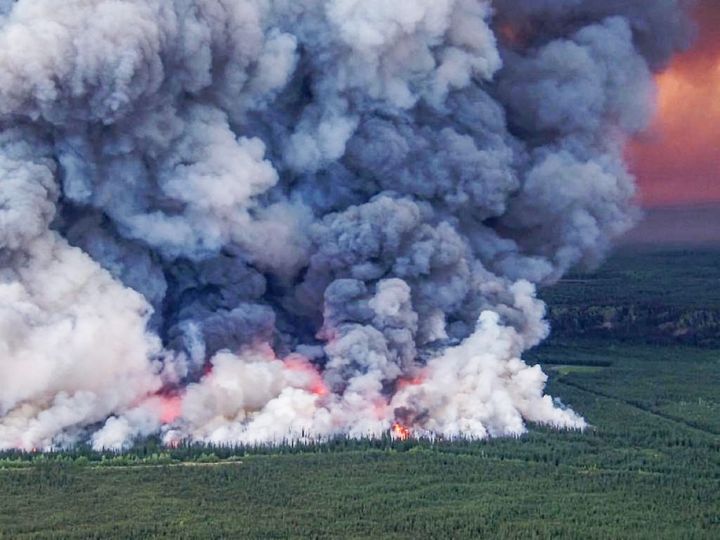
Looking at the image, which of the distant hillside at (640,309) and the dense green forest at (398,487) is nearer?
the dense green forest at (398,487)

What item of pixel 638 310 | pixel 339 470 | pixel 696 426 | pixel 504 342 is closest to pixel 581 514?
pixel 339 470

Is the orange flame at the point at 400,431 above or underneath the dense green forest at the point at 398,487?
above

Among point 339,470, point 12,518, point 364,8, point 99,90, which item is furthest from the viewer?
point 364,8

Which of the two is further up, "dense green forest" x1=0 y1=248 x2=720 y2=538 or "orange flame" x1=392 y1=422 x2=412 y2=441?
"orange flame" x1=392 y1=422 x2=412 y2=441

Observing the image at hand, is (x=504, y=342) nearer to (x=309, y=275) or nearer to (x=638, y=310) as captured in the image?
(x=309, y=275)

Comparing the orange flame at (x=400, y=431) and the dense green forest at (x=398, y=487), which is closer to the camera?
the dense green forest at (x=398, y=487)

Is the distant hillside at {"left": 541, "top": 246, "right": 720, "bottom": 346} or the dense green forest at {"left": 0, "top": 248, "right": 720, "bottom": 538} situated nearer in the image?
the dense green forest at {"left": 0, "top": 248, "right": 720, "bottom": 538}
